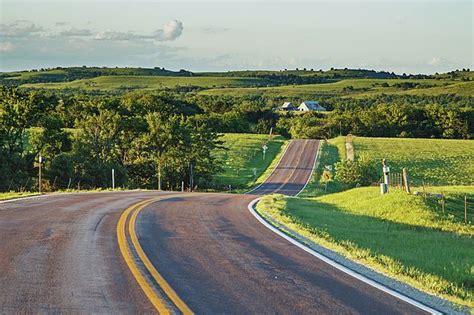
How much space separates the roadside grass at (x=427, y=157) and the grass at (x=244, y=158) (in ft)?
41.3

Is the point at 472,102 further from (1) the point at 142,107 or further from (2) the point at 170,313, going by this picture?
(2) the point at 170,313

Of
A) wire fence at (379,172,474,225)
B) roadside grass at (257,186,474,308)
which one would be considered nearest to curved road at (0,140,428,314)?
roadside grass at (257,186,474,308)

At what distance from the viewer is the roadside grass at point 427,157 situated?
72.1 m

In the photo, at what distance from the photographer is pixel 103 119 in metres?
66.9

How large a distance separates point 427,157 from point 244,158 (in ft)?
78.8

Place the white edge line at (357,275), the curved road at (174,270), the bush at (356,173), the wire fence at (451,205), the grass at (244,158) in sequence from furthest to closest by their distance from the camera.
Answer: the grass at (244,158) → the bush at (356,173) → the wire fence at (451,205) → the white edge line at (357,275) → the curved road at (174,270)

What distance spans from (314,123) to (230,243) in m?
113

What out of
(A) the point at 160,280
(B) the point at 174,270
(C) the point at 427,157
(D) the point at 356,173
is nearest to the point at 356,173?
(D) the point at 356,173

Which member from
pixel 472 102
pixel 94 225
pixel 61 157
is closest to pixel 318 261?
pixel 94 225

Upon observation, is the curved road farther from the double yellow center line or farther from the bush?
the bush

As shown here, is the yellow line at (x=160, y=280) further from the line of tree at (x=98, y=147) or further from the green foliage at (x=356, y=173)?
the green foliage at (x=356, y=173)

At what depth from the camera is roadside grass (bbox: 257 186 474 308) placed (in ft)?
34.4

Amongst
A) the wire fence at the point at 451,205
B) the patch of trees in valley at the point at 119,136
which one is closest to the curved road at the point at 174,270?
the wire fence at the point at 451,205

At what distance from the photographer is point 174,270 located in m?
9.68
